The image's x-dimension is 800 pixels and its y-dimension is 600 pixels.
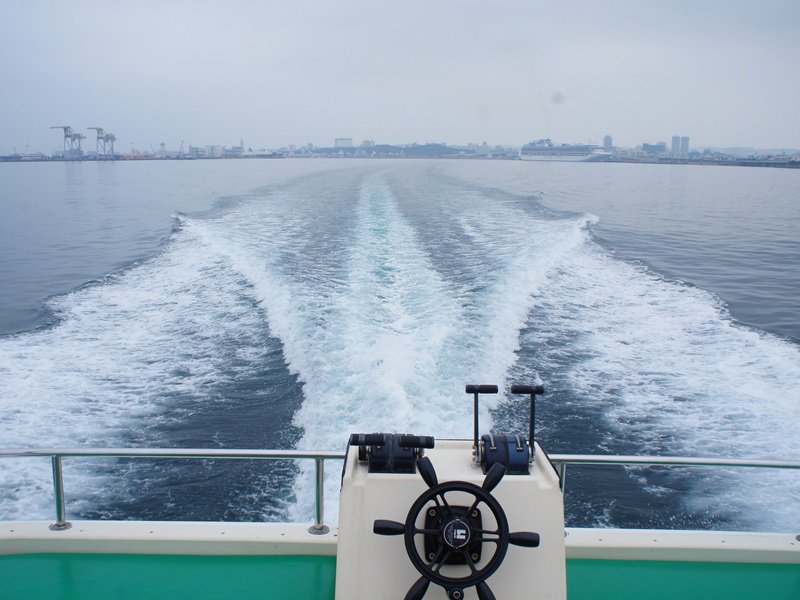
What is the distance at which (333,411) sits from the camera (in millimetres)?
5270

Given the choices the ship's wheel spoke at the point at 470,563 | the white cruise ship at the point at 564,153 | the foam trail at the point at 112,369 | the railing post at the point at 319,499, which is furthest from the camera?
the white cruise ship at the point at 564,153

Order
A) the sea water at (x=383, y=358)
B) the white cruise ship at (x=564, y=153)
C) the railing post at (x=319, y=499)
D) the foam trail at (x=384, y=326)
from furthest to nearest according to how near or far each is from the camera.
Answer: the white cruise ship at (x=564, y=153) → the foam trail at (x=384, y=326) → the sea water at (x=383, y=358) → the railing post at (x=319, y=499)

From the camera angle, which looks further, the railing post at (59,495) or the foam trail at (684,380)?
the foam trail at (684,380)

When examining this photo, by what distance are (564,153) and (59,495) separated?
90.8m

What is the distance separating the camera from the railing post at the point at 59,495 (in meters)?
2.39

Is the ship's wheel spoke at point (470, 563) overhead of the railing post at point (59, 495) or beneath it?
overhead

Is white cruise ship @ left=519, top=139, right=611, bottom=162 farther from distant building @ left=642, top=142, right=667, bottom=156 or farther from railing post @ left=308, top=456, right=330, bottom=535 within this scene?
railing post @ left=308, top=456, right=330, bottom=535

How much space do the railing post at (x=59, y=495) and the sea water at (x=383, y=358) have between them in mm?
1672

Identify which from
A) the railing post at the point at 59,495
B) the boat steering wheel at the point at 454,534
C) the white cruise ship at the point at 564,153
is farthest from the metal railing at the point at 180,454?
the white cruise ship at the point at 564,153

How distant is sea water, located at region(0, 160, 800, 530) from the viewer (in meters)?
4.45

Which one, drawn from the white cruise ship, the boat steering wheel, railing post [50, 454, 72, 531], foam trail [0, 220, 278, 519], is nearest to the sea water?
foam trail [0, 220, 278, 519]

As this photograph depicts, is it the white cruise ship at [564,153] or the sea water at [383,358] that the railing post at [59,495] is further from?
the white cruise ship at [564,153]

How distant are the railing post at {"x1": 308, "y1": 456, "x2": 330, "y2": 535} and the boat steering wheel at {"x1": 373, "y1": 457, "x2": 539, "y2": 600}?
0.63 meters

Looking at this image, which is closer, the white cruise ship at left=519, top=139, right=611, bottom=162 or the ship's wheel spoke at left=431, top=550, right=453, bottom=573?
the ship's wheel spoke at left=431, top=550, right=453, bottom=573
